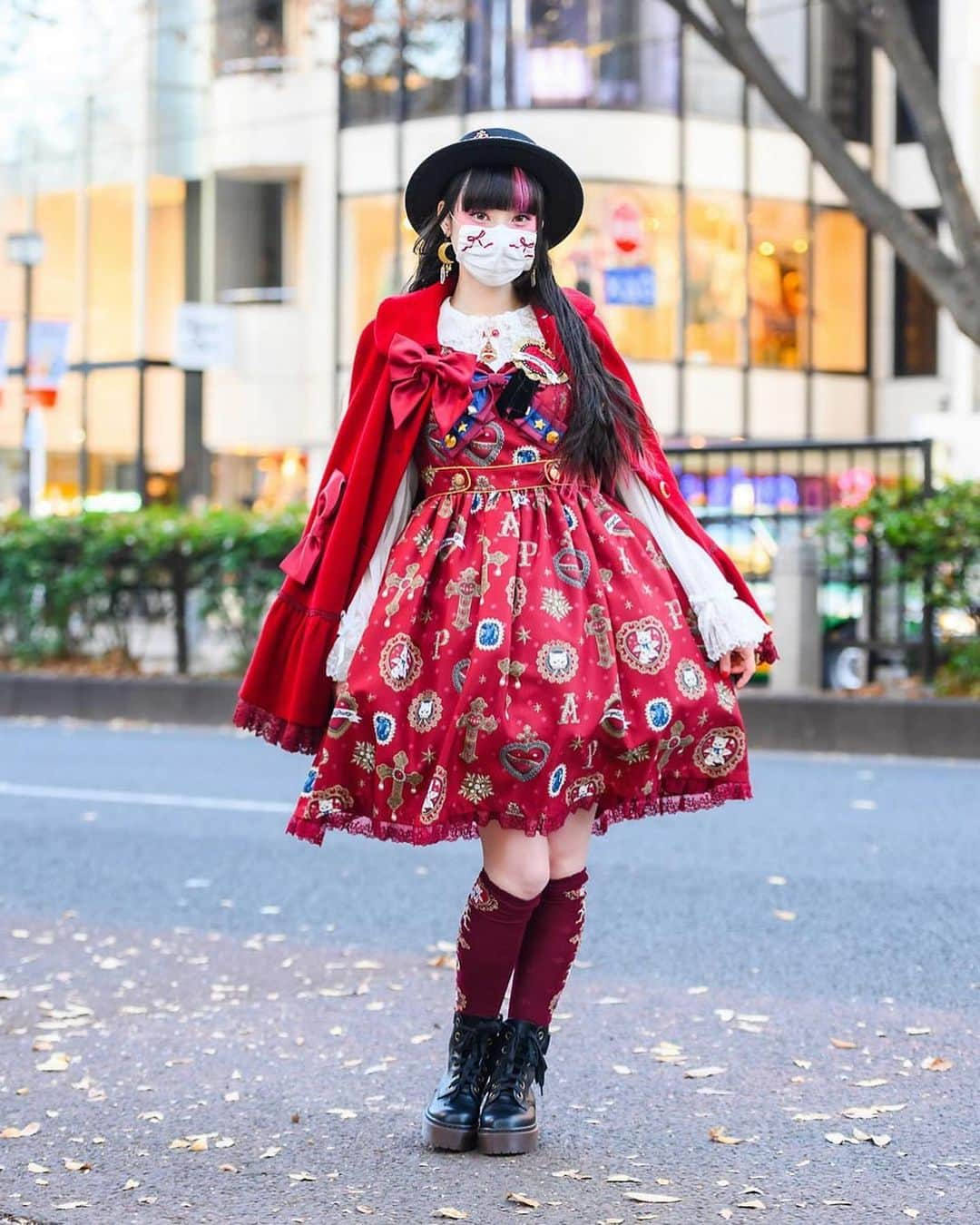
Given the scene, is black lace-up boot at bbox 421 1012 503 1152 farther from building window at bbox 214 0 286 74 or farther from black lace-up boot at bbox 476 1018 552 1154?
building window at bbox 214 0 286 74

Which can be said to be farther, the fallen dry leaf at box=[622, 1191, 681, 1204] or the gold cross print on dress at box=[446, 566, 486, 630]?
the gold cross print on dress at box=[446, 566, 486, 630]

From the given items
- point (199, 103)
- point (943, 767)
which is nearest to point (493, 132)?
point (943, 767)

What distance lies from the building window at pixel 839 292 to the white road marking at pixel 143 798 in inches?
821

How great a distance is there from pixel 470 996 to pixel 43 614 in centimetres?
1300

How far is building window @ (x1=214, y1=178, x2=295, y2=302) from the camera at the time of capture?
101 ft

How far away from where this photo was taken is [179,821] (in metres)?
8.84

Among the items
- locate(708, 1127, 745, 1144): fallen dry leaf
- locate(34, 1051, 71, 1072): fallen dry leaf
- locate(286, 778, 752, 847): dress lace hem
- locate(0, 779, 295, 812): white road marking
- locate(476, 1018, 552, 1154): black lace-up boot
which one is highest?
locate(286, 778, 752, 847): dress lace hem

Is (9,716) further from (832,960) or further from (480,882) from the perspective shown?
(480,882)

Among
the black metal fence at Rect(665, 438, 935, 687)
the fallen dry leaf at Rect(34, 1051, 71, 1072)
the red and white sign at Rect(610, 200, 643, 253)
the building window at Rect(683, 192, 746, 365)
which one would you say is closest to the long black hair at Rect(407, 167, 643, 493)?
the fallen dry leaf at Rect(34, 1051, 71, 1072)

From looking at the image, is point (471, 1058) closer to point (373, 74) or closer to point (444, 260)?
point (444, 260)

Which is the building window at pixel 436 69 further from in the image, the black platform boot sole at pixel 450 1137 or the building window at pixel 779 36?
the black platform boot sole at pixel 450 1137

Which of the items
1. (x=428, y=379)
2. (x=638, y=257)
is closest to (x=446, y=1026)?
(x=428, y=379)

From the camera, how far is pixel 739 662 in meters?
3.72

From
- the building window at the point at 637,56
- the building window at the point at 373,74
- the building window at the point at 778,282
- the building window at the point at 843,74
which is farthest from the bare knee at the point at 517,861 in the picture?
the building window at the point at 843,74
